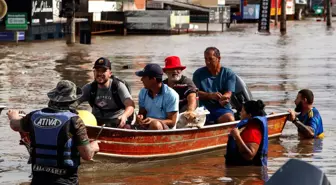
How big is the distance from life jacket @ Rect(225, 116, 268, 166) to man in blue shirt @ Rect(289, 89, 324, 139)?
11.1 ft

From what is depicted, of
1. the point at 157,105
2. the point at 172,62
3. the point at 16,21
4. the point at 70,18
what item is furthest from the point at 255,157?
the point at 16,21

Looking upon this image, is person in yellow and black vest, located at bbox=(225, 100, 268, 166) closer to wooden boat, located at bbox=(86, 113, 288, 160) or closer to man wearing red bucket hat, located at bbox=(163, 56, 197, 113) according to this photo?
wooden boat, located at bbox=(86, 113, 288, 160)

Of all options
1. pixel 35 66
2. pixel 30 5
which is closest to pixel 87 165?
pixel 35 66

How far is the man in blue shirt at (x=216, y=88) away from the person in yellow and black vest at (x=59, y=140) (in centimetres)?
616

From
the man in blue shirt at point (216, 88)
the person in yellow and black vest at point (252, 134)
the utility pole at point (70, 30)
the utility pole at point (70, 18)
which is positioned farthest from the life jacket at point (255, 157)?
the utility pole at point (70, 30)

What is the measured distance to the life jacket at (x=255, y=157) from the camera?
10.1 meters

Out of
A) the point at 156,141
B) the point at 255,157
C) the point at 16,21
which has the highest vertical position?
the point at 16,21

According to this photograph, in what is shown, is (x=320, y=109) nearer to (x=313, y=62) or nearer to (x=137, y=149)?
(x=137, y=149)

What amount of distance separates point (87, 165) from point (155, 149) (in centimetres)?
92

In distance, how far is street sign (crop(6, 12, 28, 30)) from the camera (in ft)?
132

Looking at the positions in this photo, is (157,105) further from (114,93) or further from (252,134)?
(252,134)

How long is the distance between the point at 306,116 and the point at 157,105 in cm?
298

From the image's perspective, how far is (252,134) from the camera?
10.1m

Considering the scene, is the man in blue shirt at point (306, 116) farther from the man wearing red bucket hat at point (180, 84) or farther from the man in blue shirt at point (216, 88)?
the man wearing red bucket hat at point (180, 84)
